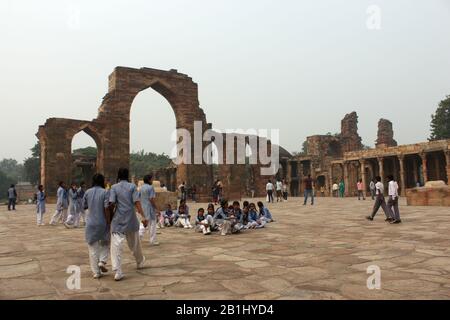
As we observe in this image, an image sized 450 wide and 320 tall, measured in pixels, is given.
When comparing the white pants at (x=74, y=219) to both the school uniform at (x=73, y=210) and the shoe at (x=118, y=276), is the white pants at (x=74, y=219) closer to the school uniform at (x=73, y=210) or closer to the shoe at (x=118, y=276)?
the school uniform at (x=73, y=210)

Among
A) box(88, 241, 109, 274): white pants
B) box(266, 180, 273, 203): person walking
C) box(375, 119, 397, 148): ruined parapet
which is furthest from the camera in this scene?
box(375, 119, 397, 148): ruined parapet

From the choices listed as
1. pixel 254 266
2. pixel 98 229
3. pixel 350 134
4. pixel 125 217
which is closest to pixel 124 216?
pixel 125 217

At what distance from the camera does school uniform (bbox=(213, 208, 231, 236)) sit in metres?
7.23

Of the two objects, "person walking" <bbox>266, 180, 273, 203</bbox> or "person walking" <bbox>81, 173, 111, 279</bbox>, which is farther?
"person walking" <bbox>266, 180, 273, 203</bbox>

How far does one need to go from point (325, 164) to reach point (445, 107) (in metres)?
13.6

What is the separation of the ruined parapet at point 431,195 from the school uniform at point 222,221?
961 centimetres

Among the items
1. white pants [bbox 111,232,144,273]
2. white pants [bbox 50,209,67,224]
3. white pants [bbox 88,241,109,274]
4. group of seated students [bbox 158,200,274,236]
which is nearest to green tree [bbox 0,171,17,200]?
white pants [bbox 50,209,67,224]

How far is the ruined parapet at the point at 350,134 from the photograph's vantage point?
35594mm

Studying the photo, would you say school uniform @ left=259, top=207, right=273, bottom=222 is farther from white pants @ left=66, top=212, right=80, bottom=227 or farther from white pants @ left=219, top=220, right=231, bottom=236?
white pants @ left=66, top=212, right=80, bottom=227

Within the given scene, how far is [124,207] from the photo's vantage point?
4172 millimetres

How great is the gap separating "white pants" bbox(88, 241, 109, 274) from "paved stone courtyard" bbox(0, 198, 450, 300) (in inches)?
4.9

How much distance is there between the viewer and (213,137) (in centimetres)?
2714

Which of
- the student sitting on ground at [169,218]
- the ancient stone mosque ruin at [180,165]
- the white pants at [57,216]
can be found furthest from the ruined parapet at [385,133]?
the white pants at [57,216]

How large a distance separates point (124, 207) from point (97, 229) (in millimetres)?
368
